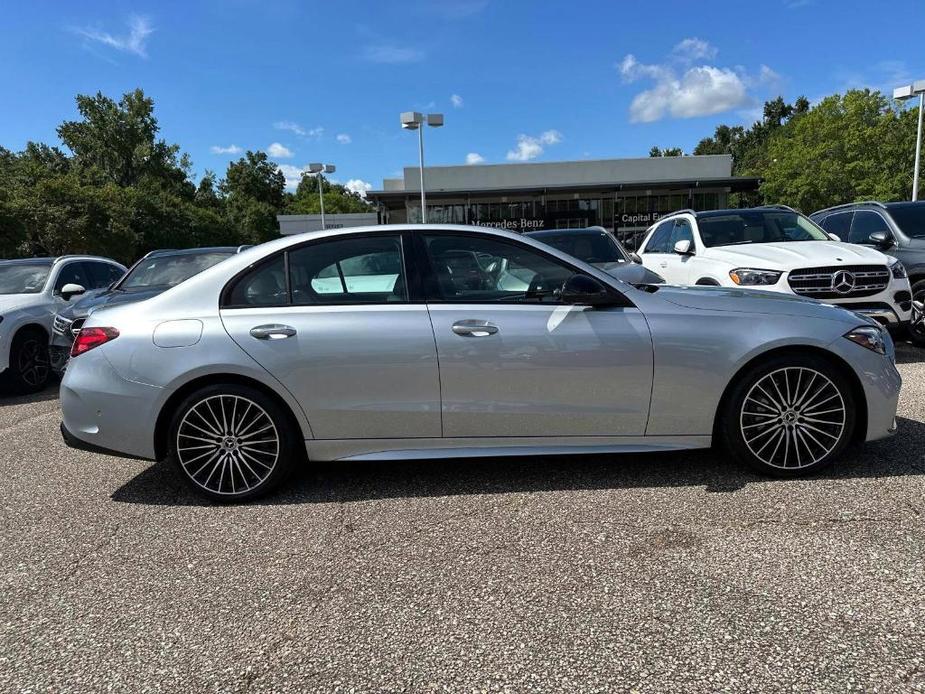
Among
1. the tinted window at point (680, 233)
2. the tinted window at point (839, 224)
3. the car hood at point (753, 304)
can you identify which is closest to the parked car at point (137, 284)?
the car hood at point (753, 304)

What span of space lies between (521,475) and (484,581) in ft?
4.08

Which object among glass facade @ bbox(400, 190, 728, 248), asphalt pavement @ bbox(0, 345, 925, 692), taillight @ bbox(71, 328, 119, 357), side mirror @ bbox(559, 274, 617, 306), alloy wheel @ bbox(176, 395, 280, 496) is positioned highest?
glass facade @ bbox(400, 190, 728, 248)

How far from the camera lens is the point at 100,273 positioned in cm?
921

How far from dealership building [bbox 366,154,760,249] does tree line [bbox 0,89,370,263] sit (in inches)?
568

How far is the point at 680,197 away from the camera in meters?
40.8

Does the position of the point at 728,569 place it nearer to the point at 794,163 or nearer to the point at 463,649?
the point at 463,649

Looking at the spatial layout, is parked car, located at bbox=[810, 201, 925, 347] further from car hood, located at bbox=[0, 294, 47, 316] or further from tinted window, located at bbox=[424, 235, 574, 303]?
car hood, located at bbox=[0, 294, 47, 316]

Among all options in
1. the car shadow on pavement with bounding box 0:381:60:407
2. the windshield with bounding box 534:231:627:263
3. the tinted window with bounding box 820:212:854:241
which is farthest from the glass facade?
the car shadow on pavement with bounding box 0:381:60:407

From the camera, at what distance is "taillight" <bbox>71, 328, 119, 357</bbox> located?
3.55 m

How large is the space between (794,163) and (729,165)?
12.9ft

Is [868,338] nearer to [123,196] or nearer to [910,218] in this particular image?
[910,218]

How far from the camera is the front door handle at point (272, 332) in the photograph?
3.47 m

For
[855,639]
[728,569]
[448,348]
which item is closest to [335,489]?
[448,348]

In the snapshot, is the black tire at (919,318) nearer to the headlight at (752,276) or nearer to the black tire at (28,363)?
the headlight at (752,276)
